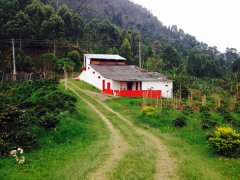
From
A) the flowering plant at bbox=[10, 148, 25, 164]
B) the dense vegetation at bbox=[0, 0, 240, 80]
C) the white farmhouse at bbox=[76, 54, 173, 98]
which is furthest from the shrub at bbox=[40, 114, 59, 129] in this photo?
the dense vegetation at bbox=[0, 0, 240, 80]

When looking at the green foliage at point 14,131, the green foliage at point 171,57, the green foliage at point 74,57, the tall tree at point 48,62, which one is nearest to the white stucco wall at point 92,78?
the tall tree at point 48,62

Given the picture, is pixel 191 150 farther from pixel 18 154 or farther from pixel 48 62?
pixel 48 62

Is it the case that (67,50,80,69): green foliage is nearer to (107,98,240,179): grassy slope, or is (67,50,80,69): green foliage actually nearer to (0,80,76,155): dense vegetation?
(107,98,240,179): grassy slope

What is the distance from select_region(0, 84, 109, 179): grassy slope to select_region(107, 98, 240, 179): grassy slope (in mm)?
3866

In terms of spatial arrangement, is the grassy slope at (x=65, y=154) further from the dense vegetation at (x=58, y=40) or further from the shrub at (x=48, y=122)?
the dense vegetation at (x=58, y=40)

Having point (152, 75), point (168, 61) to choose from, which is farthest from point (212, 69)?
point (152, 75)

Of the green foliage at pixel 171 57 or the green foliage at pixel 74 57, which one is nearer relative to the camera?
the green foliage at pixel 74 57

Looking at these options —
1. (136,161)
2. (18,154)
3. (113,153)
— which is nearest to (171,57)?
(113,153)

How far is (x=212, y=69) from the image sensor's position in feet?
306

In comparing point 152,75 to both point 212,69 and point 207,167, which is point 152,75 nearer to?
point 207,167

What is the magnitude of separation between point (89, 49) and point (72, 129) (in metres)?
60.5

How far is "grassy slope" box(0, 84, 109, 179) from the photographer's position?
44.4 ft

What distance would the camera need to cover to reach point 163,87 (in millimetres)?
43938

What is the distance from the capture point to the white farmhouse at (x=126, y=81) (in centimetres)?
4103
